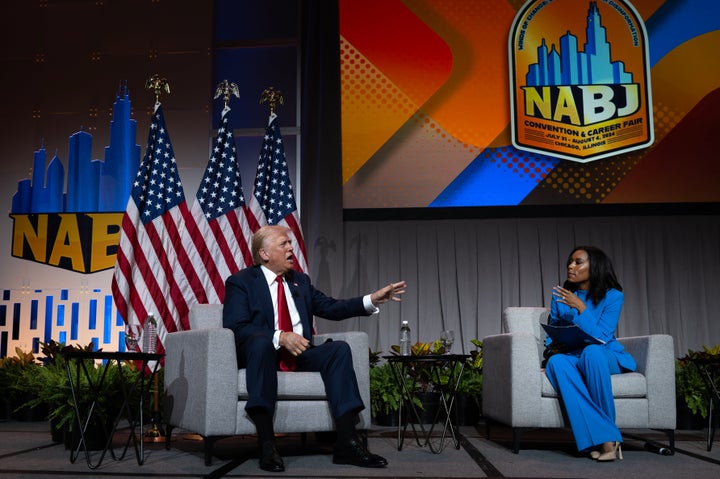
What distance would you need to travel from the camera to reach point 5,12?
6.85 meters

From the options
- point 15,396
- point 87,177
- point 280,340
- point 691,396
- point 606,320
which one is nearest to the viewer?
point 280,340

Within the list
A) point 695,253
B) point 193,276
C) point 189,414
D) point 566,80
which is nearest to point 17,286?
point 193,276

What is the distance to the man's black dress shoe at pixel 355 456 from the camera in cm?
290

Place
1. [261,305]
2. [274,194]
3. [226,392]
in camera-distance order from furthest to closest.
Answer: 1. [274,194]
2. [261,305]
3. [226,392]

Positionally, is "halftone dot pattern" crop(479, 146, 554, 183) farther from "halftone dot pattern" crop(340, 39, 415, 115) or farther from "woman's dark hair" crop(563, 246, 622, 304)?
"woman's dark hair" crop(563, 246, 622, 304)

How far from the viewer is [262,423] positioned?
→ 116 inches

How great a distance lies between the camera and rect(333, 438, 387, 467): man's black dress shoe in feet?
9.52

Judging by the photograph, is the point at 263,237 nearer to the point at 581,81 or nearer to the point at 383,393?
the point at 383,393

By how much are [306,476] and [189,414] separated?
790 millimetres

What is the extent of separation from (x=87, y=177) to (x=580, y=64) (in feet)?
Result: 14.5

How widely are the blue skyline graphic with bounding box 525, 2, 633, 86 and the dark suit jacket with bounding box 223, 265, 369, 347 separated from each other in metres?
3.29

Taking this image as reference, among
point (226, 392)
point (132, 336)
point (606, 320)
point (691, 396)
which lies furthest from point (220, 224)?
point (691, 396)

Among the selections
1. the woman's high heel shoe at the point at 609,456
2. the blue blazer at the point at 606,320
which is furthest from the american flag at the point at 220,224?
the woman's high heel shoe at the point at 609,456

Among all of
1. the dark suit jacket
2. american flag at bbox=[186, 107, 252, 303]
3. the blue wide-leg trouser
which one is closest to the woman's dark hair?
the blue wide-leg trouser
